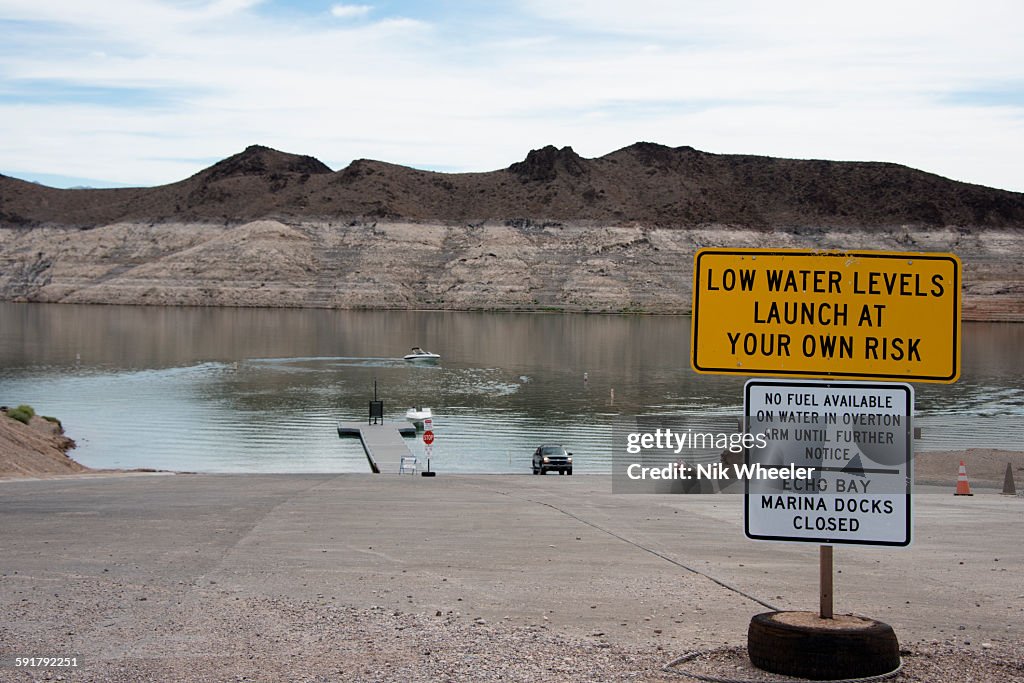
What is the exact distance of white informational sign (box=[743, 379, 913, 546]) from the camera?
20.8 feet

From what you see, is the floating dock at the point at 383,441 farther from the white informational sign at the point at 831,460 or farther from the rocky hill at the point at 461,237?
the rocky hill at the point at 461,237

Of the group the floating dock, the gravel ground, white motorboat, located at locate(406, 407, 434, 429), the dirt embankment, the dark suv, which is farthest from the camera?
white motorboat, located at locate(406, 407, 434, 429)

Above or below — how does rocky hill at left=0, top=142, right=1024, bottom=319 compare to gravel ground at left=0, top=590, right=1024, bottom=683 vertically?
above

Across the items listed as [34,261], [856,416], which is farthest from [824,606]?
[34,261]

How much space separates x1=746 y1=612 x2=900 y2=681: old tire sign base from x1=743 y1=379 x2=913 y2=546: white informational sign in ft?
2.20

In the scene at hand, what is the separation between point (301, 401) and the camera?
52844 mm

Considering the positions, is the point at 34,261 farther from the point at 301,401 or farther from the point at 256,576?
the point at 256,576

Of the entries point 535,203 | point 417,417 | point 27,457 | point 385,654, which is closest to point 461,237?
point 535,203

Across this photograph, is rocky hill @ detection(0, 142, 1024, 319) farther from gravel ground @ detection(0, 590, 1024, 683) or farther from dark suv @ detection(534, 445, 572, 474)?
gravel ground @ detection(0, 590, 1024, 683)

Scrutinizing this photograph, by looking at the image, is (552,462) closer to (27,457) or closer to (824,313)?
(27,457)

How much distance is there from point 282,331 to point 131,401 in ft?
167

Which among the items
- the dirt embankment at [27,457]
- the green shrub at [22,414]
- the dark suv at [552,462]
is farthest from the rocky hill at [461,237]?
the dark suv at [552,462]

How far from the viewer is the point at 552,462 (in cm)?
3006

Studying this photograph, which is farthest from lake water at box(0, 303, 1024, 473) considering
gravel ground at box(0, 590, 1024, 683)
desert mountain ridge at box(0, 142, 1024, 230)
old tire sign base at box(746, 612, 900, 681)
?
desert mountain ridge at box(0, 142, 1024, 230)
